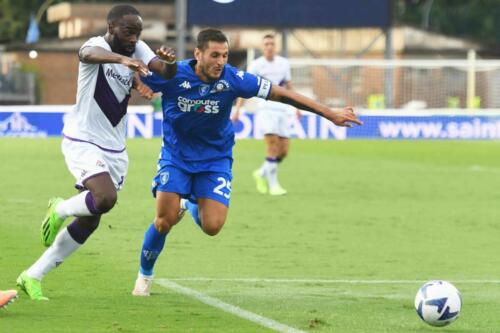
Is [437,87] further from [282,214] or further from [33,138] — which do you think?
[282,214]

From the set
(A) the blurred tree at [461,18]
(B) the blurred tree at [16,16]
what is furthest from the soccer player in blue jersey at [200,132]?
(A) the blurred tree at [461,18]

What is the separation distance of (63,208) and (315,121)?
103 ft

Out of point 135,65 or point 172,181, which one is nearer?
point 135,65

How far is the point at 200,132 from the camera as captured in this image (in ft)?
34.0

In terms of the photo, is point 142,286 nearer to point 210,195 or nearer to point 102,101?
point 210,195

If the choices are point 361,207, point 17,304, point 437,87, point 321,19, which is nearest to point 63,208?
point 17,304

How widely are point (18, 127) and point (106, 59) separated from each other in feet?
99.6

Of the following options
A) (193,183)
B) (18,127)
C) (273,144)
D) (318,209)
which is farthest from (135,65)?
(18,127)

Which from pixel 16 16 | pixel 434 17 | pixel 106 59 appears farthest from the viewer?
pixel 434 17

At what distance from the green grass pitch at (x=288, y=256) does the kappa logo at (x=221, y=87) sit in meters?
1.57

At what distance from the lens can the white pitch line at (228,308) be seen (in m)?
8.79

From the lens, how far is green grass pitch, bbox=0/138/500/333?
9.24m

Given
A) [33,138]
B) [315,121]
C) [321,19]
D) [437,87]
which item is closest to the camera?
[33,138]

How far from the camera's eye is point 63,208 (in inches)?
387
